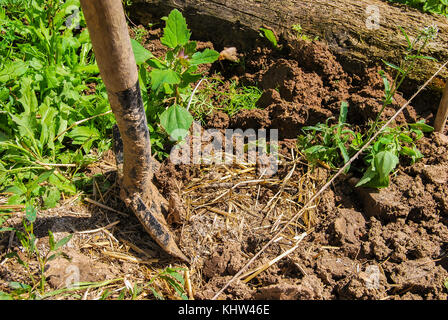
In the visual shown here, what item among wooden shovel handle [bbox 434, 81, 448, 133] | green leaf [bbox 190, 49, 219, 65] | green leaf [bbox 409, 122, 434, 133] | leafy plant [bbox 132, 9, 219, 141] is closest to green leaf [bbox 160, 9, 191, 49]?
leafy plant [bbox 132, 9, 219, 141]

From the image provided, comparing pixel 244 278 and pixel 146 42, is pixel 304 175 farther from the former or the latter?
pixel 146 42

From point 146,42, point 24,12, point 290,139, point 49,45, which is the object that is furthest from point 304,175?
point 24,12

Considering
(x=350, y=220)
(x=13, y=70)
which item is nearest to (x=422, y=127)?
(x=350, y=220)

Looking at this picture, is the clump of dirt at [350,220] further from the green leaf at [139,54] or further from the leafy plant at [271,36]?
the green leaf at [139,54]

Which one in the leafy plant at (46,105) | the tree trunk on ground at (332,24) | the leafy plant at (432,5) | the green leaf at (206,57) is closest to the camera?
the leafy plant at (46,105)

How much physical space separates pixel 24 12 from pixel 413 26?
2.84 metres

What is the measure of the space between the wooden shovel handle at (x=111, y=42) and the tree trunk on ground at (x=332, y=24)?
1.50 meters

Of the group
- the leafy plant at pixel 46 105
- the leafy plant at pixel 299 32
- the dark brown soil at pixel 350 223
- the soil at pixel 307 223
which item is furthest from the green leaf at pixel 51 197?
the leafy plant at pixel 299 32

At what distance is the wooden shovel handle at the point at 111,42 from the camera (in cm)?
146

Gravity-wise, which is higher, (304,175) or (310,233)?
(304,175)

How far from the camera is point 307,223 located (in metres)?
2.27

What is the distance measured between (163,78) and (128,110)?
0.50 metres
